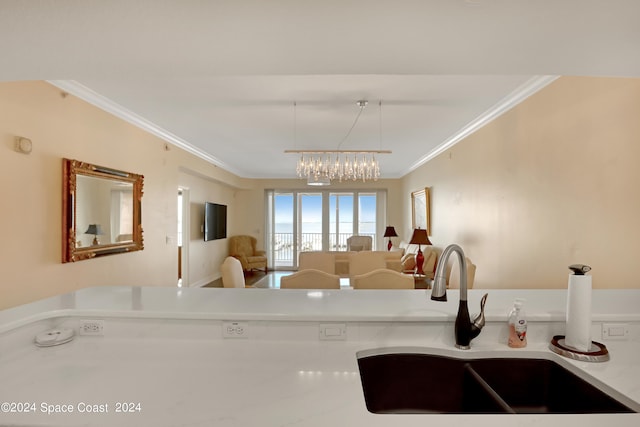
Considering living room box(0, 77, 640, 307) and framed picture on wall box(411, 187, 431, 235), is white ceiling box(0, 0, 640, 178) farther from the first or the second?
framed picture on wall box(411, 187, 431, 235)

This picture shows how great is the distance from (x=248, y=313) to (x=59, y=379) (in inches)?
25.4

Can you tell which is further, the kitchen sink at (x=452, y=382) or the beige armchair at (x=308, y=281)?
the beige armchair at (x=308, y=281)

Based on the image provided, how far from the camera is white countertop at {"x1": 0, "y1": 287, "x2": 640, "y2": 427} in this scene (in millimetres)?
864

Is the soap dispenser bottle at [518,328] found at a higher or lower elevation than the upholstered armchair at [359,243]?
higher

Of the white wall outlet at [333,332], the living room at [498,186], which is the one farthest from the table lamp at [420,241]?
the white wall outlet at [333,332]

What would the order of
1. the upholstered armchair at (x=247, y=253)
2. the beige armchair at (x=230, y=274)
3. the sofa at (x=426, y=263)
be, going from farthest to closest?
the upholstered armchair at (x=247, y=253) < the sofa at (x=426, y=263) < the beige armchair at (x=230, y=274)

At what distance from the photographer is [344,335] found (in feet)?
4.38

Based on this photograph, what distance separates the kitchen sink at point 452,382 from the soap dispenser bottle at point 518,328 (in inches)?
2.4

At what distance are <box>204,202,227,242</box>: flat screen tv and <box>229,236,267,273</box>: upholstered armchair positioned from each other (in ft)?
1.40

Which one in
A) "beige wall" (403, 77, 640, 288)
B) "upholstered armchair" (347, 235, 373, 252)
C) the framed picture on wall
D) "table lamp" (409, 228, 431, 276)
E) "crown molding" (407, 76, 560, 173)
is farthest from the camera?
"upholstered armchair" (347, 235, 373, 252)

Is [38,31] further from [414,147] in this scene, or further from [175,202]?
[414,147]

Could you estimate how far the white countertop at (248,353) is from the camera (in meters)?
0.86

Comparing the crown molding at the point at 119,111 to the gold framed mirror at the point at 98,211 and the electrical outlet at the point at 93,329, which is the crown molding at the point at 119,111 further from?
A: the electrical outlet at the point at 93,329

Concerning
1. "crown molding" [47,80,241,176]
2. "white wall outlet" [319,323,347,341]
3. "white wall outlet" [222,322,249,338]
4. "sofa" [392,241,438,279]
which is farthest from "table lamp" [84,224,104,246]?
"sofa" [392,241,438,279]
